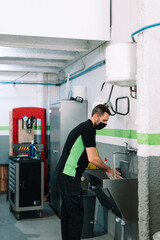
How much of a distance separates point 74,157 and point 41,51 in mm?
2614

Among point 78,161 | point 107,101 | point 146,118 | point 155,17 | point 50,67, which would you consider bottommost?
point 78,161

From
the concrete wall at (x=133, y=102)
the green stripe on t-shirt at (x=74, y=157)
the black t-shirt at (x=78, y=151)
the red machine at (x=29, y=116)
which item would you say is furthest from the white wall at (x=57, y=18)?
the red machine at (x=29, y=116)

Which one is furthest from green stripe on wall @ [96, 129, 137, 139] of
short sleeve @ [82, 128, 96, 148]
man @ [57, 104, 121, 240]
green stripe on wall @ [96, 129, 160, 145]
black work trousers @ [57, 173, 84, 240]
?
black work trousers @ [57, 173, 84, 240]

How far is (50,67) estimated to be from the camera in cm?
657

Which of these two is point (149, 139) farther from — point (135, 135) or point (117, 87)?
point (117, 87)

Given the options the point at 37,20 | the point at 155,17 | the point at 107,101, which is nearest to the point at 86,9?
the point at 37,20

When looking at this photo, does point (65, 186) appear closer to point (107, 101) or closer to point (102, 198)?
point (102, 198)

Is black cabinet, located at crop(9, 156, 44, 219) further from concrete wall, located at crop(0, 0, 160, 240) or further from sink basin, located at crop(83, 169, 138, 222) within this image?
sink basin, located at crop(83, 169, 138, 222)

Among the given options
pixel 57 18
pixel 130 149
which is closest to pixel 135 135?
pixel 130 149

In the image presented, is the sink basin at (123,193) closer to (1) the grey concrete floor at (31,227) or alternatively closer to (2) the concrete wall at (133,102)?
(2) the concrete wall at (133,102)

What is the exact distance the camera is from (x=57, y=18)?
12.4 ft

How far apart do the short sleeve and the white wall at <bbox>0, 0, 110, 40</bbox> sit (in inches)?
55.0

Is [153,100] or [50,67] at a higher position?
[50,67]

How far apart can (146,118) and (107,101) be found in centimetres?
181
